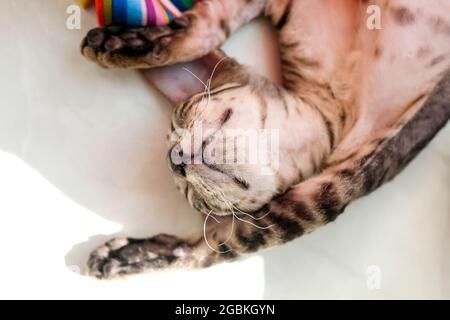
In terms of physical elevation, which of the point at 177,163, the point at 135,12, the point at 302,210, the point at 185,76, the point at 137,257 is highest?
the point at 135,12

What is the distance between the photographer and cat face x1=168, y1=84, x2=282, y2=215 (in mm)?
1040

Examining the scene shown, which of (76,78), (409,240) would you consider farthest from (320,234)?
(76,78)

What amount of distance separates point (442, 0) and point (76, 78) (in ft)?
3.09

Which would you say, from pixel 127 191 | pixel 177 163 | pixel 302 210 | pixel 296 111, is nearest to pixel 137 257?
pixel 127 191

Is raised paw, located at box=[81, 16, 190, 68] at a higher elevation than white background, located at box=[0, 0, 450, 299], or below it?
higher

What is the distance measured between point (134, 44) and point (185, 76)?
0.17 metres

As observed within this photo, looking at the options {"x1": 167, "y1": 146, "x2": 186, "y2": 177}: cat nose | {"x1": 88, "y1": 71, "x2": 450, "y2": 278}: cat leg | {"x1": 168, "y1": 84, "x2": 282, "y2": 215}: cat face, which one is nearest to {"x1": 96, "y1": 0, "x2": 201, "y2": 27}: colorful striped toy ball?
{"x1": 168, "y1": 84, "x2": 282, "y2": 215}: cat face

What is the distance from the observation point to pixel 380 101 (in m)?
1.15

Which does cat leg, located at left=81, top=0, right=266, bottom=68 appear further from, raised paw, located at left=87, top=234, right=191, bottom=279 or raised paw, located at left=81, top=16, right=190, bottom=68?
raised paw, located at left=87, top=234, right=191, bottom=279

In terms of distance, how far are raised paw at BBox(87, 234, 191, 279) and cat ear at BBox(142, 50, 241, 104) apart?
1.24 feet

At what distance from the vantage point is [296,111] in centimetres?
116

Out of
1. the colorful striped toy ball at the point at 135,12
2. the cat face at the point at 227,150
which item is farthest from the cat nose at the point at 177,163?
the colorful striped toy ball at the point at 135,12

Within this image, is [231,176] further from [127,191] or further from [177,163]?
[127,191]
